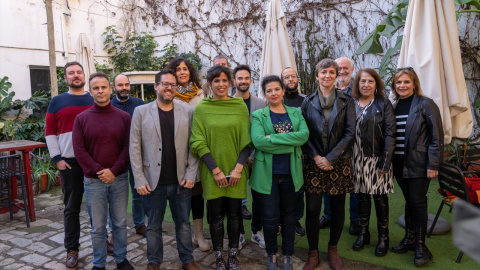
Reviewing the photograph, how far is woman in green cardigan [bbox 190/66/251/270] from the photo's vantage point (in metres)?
3.06

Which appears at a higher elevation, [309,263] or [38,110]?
[38,110]

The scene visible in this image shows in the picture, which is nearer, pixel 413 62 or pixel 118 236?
pixel 118 236

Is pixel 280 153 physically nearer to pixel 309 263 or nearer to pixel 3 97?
pixel 309 263

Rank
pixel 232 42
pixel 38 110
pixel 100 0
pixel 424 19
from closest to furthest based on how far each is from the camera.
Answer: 1. pixel 424 19
2. pixel 38 110
3. pixel 232 42
4. pixel 100 0

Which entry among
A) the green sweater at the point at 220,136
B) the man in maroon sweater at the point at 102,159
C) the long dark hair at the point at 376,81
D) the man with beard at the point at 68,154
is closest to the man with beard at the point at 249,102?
the green sweater at the point at 220,136

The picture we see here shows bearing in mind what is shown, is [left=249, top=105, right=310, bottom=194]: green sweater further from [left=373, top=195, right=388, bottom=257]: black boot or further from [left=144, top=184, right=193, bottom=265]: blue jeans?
[left=373, top=195, right=388, bottom=257]: black boot

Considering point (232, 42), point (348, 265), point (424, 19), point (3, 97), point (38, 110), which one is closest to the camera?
point (348, 265)

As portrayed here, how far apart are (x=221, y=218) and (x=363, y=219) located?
1.52 meters

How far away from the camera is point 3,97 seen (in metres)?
8.02

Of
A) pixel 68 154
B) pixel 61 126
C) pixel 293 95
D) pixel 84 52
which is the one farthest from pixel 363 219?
pixel 84 52

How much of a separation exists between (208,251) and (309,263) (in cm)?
112

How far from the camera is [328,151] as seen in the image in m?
Result: 3.09

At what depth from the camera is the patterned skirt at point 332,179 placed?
122 inches

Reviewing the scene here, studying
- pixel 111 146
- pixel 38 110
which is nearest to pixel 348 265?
pixel 111 146
